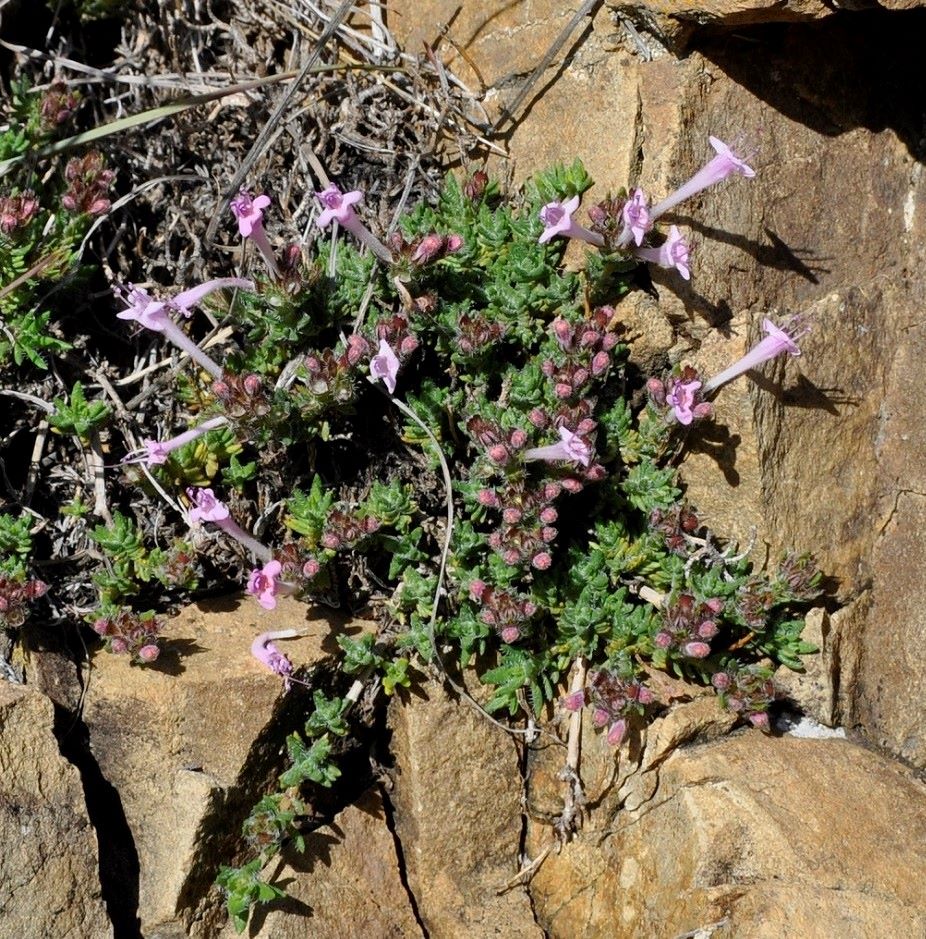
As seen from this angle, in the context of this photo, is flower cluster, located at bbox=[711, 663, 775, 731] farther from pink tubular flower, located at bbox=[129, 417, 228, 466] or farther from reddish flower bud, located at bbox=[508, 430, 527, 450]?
pink tubular flower, located at bbox=[129, 417, 228, 466]

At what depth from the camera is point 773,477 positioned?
505 centimetres

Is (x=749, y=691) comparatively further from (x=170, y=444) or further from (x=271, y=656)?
(x=170, y=444)

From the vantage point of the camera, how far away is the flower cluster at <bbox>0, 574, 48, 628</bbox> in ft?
15.0

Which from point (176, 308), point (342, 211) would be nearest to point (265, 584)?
point (176, 308)

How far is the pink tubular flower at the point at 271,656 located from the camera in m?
4.64

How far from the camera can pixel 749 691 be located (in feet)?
15.9

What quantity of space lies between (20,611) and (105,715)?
0.59 m

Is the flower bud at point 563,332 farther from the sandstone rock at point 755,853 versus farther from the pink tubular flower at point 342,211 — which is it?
the sandstone rock at point 755,853

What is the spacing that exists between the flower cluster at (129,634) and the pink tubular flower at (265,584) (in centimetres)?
54

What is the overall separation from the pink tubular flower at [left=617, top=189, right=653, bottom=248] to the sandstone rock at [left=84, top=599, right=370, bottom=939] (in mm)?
2323

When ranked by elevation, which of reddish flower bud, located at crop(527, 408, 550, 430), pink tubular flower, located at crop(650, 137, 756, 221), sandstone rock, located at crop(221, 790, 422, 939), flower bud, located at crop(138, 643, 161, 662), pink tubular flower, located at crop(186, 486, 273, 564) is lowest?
sandstone rock, located at crop(221, 790, 422, 939)

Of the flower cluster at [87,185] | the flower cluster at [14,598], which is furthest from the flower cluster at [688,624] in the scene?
the flower cluster at [87,185]

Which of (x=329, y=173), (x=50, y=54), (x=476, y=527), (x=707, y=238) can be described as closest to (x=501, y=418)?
(x=476, y=527)

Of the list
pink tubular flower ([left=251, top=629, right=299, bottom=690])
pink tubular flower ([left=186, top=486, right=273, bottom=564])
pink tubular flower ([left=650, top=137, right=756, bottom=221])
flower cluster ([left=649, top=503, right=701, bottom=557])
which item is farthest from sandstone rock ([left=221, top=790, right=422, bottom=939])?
pink tubular flower ([left=650, top=137, right=756, bottom=221])
